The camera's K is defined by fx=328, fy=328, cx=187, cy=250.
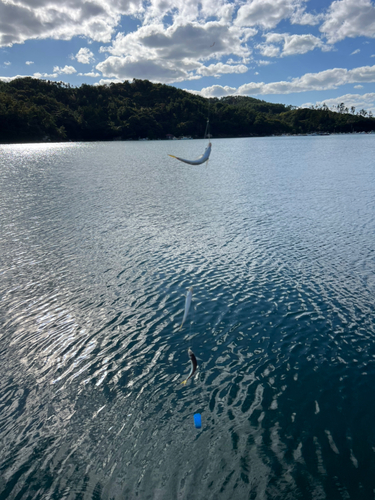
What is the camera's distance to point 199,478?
8.80 meters

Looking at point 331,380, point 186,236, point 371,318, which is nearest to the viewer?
point 331,380

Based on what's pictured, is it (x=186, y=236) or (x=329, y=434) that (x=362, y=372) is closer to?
(x=329, y=434)

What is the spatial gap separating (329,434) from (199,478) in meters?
4.21

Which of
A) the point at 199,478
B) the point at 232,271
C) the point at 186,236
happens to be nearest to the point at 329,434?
the point at 199,478

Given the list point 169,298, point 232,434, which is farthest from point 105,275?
point 232,434

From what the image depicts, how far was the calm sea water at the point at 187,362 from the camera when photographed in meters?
8.96

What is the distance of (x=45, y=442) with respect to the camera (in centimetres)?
972

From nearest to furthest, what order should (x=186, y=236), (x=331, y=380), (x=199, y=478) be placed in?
(x=199, y=478) < (x=331, y=380) < (x=186, y=236)

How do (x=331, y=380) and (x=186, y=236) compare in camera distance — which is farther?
(x=186, y=236)

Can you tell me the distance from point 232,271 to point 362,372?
1000 cm

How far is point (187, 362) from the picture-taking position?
1324 centimetres

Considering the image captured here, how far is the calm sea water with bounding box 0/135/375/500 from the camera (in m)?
8.96

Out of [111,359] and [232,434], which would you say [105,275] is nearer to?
[111,359]

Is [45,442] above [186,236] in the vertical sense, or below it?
above
